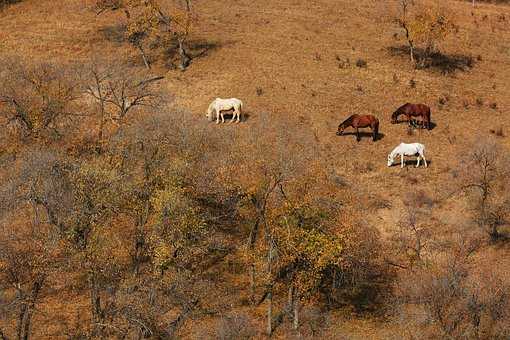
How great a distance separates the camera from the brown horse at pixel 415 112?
50.8 metres

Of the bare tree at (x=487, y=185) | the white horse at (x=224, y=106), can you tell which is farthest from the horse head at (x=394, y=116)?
the white horse at (x=224, y=106)

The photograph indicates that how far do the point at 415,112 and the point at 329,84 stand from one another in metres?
9.56

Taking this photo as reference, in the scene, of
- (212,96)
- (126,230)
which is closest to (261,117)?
(212,96)

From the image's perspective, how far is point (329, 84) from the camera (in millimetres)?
57531

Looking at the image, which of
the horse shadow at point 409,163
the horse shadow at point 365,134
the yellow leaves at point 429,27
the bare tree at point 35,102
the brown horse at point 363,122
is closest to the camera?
the bare tree at point 35,102

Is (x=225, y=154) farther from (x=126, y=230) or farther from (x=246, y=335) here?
(x=246, y=335)

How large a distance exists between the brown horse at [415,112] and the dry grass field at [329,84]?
1.10 m

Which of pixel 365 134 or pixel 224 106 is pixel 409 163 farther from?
pixel 224 106

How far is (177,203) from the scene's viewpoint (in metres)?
35.2

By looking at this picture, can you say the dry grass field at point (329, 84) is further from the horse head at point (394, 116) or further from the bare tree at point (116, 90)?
the bare tree at point (116, 90)

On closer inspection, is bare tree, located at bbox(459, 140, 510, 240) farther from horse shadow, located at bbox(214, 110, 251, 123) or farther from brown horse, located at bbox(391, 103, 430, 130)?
horse shadow, located at bbox(214, 110, 251, 123)

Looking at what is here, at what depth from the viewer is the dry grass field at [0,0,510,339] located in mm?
40188

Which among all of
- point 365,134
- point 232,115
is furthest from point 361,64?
point 232,115

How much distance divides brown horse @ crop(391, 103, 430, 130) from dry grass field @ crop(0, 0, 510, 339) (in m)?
1.10
